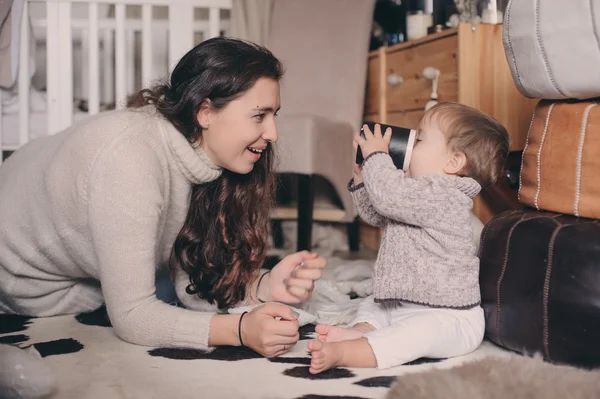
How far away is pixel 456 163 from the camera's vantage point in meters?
1.36

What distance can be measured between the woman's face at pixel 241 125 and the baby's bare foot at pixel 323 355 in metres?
0.46

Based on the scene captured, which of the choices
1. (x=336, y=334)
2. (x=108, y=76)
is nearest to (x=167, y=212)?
(x=336, y=334)

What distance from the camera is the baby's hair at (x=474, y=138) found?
1349 mm

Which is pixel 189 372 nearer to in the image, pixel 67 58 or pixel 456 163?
pixel 456 163

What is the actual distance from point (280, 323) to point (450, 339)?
321 millimetres

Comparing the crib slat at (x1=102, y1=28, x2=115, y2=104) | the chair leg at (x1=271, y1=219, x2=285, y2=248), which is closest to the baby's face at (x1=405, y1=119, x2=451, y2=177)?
the chair leg at (x1=271, y1=219, x2=285, y2=248)

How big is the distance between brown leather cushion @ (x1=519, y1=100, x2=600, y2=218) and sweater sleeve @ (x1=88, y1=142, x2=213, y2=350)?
0.70 meters

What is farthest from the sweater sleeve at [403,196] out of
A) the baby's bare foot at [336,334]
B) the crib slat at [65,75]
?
the crib slat at [65,75]

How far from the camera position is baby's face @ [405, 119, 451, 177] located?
1.36 metres

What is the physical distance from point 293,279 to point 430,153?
38 cm

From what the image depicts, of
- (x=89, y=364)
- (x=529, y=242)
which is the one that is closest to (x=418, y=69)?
(x=529, y=242)

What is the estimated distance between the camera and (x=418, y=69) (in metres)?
2.40

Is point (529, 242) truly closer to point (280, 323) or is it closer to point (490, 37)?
point (280, 323)

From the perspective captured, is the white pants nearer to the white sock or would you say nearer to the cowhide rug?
the cowhide rug
